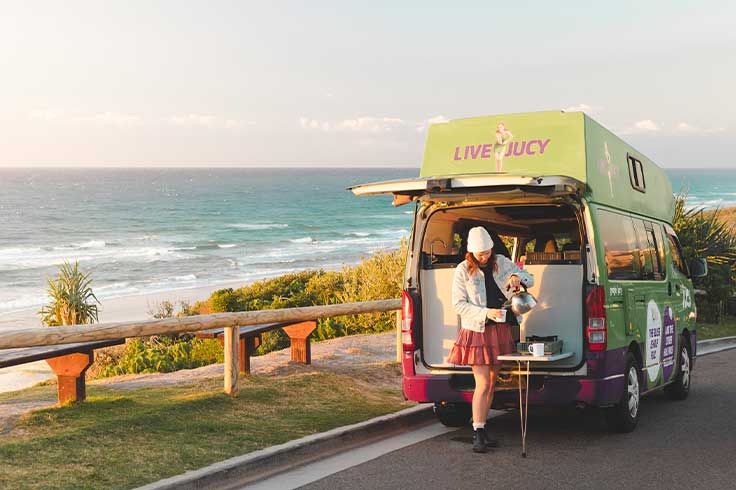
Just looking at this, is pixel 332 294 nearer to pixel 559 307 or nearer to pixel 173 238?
pixel 559 307

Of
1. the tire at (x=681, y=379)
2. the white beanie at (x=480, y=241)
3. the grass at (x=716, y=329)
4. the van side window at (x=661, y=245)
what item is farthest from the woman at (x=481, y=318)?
the grass at (x=716, y=329)

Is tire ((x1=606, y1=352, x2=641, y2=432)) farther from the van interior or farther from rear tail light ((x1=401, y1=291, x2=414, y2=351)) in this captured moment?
rear tail light ((x1=401, y1=291, x2=414, y2=351))

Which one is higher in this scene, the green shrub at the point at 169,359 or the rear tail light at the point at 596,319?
the rear tail light at the point at 596,319

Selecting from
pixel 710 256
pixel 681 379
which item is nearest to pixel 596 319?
pixel 681 379

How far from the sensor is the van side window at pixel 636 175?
9.99m

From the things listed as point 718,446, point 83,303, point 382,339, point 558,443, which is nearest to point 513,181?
point 558,443

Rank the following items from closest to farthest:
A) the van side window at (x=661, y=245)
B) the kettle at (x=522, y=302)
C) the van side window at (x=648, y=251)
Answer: the kettle at (x=522, y=302) < the van side window at (x=648, y=251) < the van side window at (x=661, y=245)

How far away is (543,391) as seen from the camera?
824 centimetres

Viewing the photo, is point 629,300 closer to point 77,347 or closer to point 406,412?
point 406,412

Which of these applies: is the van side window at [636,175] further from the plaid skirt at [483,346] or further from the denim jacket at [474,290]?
the plaid skirt at [483,346]

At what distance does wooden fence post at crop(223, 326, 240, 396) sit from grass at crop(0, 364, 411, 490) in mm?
106

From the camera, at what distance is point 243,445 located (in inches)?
306

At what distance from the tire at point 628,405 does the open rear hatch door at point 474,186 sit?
1.87m

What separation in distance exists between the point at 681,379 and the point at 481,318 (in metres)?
4.46
